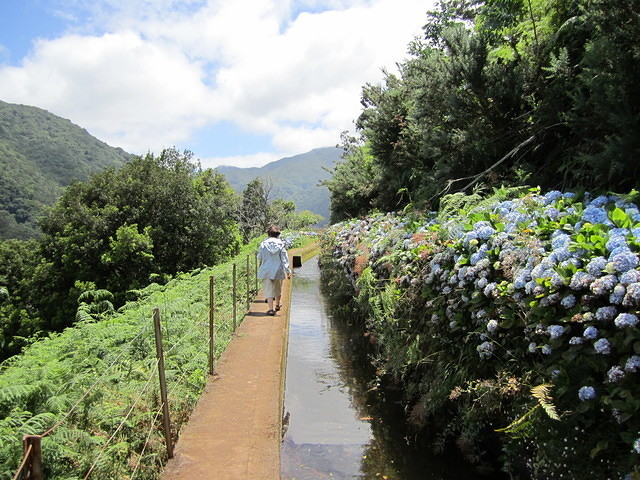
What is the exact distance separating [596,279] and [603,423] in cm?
84

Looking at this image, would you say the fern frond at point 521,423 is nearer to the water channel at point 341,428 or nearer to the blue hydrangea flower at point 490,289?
the blue hydrangea flower at point 490,289

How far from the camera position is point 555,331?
3121mm

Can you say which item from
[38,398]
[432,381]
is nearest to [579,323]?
[432,381]

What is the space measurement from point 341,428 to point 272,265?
387 centimetres

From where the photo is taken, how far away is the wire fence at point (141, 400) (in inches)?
133

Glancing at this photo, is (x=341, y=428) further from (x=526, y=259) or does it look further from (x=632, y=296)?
(x=632, y=296)

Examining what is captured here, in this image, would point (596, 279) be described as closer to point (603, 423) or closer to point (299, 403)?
point (603, 423)

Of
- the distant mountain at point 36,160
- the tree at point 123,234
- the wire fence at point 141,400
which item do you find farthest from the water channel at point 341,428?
the distant mountain at point 36,160

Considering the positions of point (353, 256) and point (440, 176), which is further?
point (353, 256)

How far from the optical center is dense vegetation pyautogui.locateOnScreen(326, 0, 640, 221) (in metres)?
5.00

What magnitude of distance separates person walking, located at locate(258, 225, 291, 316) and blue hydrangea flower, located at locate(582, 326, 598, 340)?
5.98m

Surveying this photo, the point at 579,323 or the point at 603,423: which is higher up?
the point at 579,323

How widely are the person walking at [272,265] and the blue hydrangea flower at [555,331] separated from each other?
574cm

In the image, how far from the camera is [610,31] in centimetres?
500
